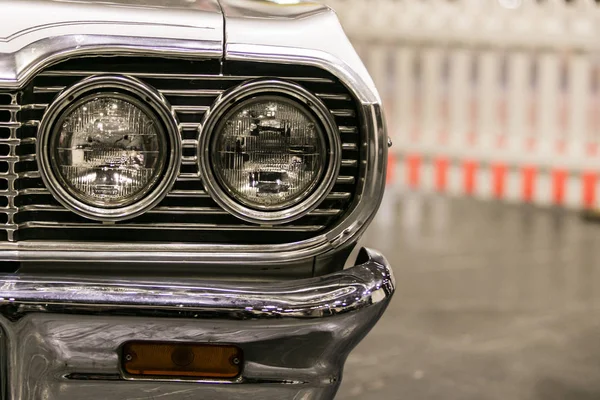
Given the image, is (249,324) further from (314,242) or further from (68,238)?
(68,238)

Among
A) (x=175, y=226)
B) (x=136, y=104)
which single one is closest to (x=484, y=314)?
(x=175, y=226)

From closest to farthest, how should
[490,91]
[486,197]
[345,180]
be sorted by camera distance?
[345,180]
[486,197]
[490,91]

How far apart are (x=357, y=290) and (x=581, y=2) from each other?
4606 millimetres

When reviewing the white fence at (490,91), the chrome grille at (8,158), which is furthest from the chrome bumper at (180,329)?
the white fence at (490,91)

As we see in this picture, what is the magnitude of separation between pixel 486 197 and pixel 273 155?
15.3ft

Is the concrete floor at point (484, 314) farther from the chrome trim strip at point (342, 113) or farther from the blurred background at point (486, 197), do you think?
the chrome trim strip at point (342, 113)

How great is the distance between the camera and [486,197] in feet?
19.9

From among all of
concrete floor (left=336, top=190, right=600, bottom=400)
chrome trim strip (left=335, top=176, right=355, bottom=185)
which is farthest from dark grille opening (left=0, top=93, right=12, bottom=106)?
concrete floor (left=336, top=190, right=600, bottom=400)

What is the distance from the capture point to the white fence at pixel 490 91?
5.79m

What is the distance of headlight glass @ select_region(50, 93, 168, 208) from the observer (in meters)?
1.55

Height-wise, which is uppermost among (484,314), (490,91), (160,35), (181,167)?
(490,91)

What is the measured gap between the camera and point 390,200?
6094 millimetres

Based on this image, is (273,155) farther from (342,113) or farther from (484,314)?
(484,314)

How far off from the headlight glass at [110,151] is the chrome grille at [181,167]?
39 millimetres
